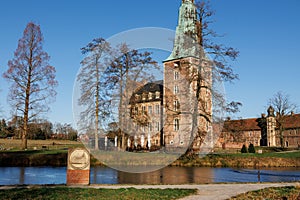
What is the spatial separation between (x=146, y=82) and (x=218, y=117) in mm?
6854

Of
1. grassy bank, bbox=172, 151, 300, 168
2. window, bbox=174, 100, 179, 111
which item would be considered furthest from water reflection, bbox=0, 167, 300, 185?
window, bbox=174, 100, 179, 111

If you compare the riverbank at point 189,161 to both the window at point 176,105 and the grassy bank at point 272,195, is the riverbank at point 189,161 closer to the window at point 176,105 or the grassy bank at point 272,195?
the window at point 176,105

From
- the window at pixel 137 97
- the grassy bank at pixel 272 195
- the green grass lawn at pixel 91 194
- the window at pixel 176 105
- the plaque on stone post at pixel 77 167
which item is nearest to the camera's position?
the green grass lawn at pixel 91 194

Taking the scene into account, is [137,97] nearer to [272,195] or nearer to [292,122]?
[272,195]

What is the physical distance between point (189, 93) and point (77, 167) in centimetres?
1367

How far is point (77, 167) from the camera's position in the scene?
12.5 m

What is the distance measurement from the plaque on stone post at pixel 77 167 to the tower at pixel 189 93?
12.1 metres

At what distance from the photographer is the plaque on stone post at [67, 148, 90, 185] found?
12438 mm

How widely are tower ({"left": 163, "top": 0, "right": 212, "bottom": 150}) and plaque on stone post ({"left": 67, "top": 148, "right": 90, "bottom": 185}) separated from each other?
39.6 feet

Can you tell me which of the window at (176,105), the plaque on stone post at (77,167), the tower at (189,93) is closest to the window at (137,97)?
the tower at (189,93)

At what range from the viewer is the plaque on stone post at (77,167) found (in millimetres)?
12438

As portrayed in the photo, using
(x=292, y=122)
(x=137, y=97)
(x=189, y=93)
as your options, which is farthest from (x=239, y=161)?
(x=292, y=122)

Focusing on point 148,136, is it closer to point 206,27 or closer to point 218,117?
point 218,117

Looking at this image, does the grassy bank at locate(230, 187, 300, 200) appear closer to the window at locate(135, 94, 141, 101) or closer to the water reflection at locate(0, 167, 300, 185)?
the water reflection at locate(0, 167, 300, 185)
